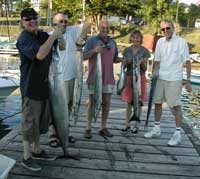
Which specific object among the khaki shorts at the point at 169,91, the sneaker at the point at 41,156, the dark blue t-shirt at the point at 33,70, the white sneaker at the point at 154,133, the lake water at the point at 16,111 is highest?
the dark blue t-shirt at the point at 33,70

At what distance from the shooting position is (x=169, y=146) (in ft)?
20.9

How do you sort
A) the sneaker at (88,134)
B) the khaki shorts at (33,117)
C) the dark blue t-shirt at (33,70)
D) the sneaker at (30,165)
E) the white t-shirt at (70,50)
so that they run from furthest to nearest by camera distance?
the sneaker at (88,134) < the white t-shirt at (70,50) < the sneaker at (30,165) < the khaki shorts at (33,117) < the dark blue t-shirt at (33,70)

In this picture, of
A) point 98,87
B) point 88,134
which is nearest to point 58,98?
point 98,87

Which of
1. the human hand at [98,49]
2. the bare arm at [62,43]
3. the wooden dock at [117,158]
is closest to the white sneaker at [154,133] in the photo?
the wooden dock at [117,158]

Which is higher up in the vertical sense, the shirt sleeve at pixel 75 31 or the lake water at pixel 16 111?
the shirt sleeve at pixel 75 31

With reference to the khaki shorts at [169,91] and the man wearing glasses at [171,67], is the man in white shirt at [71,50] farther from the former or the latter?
the khaki shorts at [169,91]

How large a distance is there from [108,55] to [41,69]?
1637 millimetres

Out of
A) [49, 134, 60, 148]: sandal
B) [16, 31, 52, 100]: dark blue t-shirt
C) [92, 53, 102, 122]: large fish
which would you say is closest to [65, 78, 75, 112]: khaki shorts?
[92, 53, 102, 122]: large fish

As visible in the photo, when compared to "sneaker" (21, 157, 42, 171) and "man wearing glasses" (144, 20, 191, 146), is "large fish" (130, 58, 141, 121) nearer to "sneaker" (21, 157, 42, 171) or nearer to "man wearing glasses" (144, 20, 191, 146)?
"man wearing glasses" (144, 20, 191, 146)

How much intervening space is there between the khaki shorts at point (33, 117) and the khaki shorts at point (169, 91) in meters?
2.07

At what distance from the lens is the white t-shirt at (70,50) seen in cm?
580

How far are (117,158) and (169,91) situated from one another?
53.8 inches

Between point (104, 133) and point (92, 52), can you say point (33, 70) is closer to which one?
point (92, 52)

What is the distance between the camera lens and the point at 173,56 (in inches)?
249
